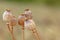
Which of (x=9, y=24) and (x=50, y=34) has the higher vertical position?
(x=9, y=24)

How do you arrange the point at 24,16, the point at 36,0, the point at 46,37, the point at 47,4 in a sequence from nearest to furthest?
1. the point at 24,16
2. the point at 46,37
3. the point at 47,4
4. the point at 36,0

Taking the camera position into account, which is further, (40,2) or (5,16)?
(40,2)

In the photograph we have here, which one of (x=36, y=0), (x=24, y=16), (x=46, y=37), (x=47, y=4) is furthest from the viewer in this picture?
(x=36, y=0)

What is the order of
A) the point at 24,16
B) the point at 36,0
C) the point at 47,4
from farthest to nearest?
the point at 36,0, the point at 47,4, the point at 24,16

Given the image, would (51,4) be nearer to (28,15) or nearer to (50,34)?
(50,34)

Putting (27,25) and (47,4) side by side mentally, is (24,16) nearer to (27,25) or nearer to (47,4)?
(27,25)

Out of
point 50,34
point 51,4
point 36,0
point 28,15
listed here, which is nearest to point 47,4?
point 51,4

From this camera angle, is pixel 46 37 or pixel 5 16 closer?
pixel 5 16

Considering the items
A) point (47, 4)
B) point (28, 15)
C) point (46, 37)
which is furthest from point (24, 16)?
point (47, 4)

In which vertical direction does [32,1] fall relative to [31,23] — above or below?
below
